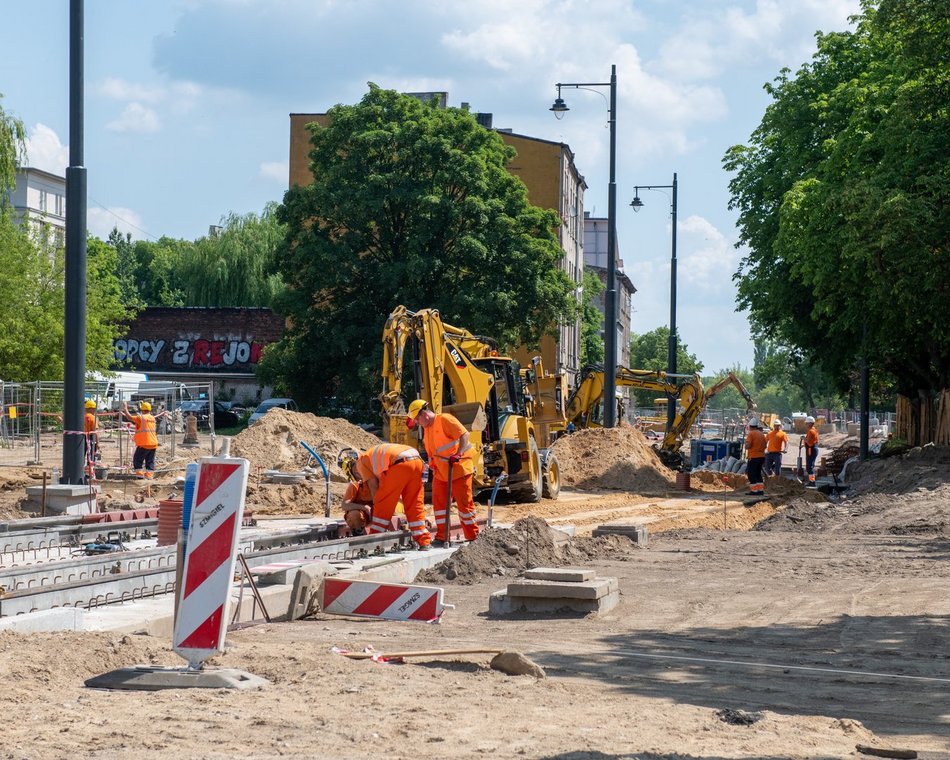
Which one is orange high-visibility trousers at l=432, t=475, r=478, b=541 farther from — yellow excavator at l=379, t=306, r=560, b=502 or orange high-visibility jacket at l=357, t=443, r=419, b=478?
yellow excavator at l=379, t=306, r=560, b=502

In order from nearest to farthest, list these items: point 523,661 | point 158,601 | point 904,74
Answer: point 523,661, point 158,601, point 904,74

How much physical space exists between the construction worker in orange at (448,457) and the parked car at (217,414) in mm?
37351

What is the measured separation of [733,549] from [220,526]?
Result: 11.0m

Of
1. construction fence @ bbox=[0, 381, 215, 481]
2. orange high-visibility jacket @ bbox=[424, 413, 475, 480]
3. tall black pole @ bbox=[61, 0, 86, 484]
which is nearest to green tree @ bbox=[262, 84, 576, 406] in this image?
construction fence @ bbox=[0, 381, 215, 481]

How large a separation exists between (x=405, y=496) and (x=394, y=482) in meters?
0.20

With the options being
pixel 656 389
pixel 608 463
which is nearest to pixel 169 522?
pixel 608 463

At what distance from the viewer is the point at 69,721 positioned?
611 centimetres

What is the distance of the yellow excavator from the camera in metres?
20.0

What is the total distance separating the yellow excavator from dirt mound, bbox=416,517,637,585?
483 centimetres

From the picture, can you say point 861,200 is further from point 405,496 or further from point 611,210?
point 405,496

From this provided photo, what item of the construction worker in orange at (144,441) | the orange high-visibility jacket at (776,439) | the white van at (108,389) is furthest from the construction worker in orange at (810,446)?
the white van at (108,389)

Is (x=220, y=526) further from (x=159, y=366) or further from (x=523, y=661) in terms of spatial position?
(x=159, y=366)

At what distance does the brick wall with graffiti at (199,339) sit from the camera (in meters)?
65.9

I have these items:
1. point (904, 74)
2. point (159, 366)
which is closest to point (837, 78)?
point (904, 74)
